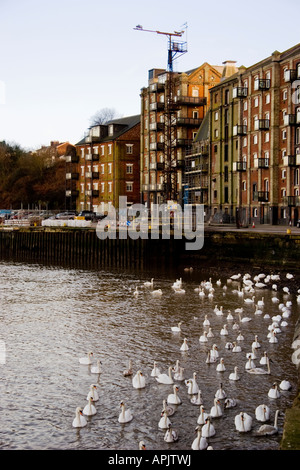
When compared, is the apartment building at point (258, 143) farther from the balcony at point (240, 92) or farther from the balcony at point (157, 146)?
the balcony at point (157, 146)

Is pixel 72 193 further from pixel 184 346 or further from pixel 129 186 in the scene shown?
pixel 184 346

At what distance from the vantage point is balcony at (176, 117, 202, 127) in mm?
70938

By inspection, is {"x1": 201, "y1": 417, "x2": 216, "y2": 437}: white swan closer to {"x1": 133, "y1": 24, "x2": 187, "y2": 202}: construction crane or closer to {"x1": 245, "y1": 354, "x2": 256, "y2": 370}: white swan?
{"x1": 245, "y1": 354, "x2": 256, "y2": 370}: white swan

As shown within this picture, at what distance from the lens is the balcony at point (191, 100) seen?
230 ft

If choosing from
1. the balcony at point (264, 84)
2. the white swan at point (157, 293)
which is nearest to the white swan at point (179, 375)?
the white swan at point (157, 293)

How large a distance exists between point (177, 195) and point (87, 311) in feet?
160

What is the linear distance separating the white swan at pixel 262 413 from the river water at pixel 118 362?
0.14m

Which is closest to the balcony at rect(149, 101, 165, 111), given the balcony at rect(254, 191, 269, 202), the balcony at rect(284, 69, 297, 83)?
the balcony at rect(254, 191, 269, 202)

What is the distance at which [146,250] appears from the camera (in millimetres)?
44906

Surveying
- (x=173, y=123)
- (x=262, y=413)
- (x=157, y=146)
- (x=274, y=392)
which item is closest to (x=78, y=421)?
(x=262, y=413)

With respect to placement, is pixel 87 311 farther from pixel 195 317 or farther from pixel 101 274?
pixel 101 274

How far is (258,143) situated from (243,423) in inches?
1881

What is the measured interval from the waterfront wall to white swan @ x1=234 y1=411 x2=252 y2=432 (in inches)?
956

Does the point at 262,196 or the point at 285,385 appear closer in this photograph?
the point at 285,385
